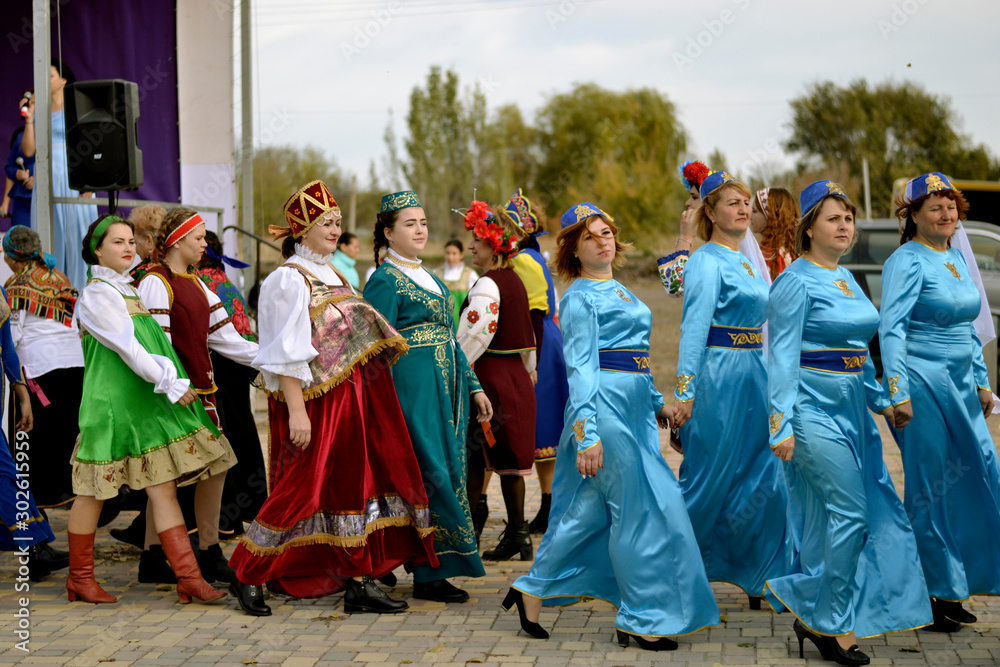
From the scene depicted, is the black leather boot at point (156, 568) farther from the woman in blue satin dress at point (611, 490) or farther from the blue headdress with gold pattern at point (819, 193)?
the blue headdress with gold pattern at point (819, 193)

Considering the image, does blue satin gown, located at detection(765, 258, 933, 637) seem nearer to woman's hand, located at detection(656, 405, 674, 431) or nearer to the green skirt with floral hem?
woman's hand, located at detection(656, 405, 674, 431)

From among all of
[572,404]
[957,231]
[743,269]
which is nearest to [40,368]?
[572,404]

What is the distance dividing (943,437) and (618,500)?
1.46 metres

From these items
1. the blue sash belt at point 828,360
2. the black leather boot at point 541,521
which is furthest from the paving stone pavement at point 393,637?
the black leather boot at point 541,521

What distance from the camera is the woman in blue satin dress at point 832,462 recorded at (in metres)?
3.96

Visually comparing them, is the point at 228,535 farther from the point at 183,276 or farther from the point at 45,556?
the point at 183,276

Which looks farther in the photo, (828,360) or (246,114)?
(246,114)

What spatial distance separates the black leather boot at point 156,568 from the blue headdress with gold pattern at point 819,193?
146 inches

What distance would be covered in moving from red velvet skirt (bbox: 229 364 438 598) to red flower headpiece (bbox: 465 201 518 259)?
1.41 meters

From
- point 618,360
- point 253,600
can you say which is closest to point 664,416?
point 618,360

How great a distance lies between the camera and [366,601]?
16.1ft

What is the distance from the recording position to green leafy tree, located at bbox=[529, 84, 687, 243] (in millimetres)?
50844

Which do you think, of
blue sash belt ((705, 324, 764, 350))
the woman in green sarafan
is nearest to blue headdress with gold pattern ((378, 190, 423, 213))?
the woman in green sarafan

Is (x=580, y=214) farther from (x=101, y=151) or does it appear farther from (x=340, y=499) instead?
(x=101, y=151)
